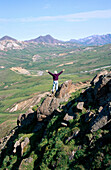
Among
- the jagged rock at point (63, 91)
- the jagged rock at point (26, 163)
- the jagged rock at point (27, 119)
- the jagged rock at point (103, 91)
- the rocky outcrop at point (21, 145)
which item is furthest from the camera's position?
the jagged rock at point (27, 119)

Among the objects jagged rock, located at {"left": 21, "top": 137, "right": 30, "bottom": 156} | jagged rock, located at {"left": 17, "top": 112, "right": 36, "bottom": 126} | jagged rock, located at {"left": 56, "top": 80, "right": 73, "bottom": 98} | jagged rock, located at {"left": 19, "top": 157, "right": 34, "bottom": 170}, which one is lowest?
jagged rock, located at {"left": 19, "top": 157, "right": 34, "bottom": 170}

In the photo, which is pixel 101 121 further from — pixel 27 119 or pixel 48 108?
pixel 27 119

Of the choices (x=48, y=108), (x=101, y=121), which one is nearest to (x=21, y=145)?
(x=48, y=108)

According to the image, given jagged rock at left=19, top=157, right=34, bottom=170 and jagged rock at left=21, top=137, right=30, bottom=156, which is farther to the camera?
jagged rock at left=21, top=137, right=30, bottom=156

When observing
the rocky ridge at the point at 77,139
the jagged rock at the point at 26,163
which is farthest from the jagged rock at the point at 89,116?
the jagged rock at the point at 26,163

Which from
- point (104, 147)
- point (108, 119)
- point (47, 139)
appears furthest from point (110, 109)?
point (47, 139)

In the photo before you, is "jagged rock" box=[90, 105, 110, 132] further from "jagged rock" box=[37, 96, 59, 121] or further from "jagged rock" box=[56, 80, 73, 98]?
"jagged rock" box=[56, 80, 73, 98]

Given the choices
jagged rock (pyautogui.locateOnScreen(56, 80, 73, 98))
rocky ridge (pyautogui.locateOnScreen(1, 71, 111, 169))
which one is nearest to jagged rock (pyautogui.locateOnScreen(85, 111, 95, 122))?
rocky ridge (pyautogui.locateOnScreen(1, 71, 111, 169))

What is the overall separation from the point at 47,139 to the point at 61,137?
8.71ft

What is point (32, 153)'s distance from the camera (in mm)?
21625

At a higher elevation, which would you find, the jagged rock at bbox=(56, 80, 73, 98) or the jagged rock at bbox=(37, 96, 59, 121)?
the jagged rock at bbox=(56, 80, 73, 98)

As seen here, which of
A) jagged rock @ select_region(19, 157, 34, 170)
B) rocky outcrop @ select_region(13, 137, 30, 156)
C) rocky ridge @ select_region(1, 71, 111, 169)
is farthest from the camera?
rocky outcrop @ select_region(13, 137, 30, 156)

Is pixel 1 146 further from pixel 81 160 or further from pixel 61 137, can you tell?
pixel 81 160

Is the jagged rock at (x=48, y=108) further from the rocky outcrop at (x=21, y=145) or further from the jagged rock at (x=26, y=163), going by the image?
the jagged rock at (x=26, y=163)
